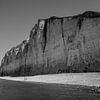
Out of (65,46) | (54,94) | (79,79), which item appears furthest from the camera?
(65,46)

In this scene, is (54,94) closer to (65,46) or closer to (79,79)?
(79,79)

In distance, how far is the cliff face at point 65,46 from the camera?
3266cm

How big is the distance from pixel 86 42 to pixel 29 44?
30.2 metres

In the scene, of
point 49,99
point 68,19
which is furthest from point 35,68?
point 49,99

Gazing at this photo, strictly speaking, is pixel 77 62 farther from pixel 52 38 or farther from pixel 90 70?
pixel 52 38

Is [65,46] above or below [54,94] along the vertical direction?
above

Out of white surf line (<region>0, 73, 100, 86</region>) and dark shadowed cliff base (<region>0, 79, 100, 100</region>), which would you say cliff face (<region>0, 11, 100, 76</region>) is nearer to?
white surf line (<region>0, 73, 100, 86</region>)

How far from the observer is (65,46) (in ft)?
133

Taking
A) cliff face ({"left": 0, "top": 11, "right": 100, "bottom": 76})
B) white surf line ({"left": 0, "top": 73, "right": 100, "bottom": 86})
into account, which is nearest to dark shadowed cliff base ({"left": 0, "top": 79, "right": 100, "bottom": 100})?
white surf line ({"left": 0, "top": 73, "right": 100, "bottom": 86})

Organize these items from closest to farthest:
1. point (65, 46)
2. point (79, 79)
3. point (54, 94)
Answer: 1. point (54, 94)
2. point (79, 79)
3. point (65, 46)

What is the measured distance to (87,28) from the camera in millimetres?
34531

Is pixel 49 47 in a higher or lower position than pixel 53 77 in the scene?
higher

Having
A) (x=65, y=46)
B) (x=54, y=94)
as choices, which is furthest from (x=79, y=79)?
(x=65, y=46)

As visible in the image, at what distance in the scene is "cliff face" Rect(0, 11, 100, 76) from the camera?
107 ft
